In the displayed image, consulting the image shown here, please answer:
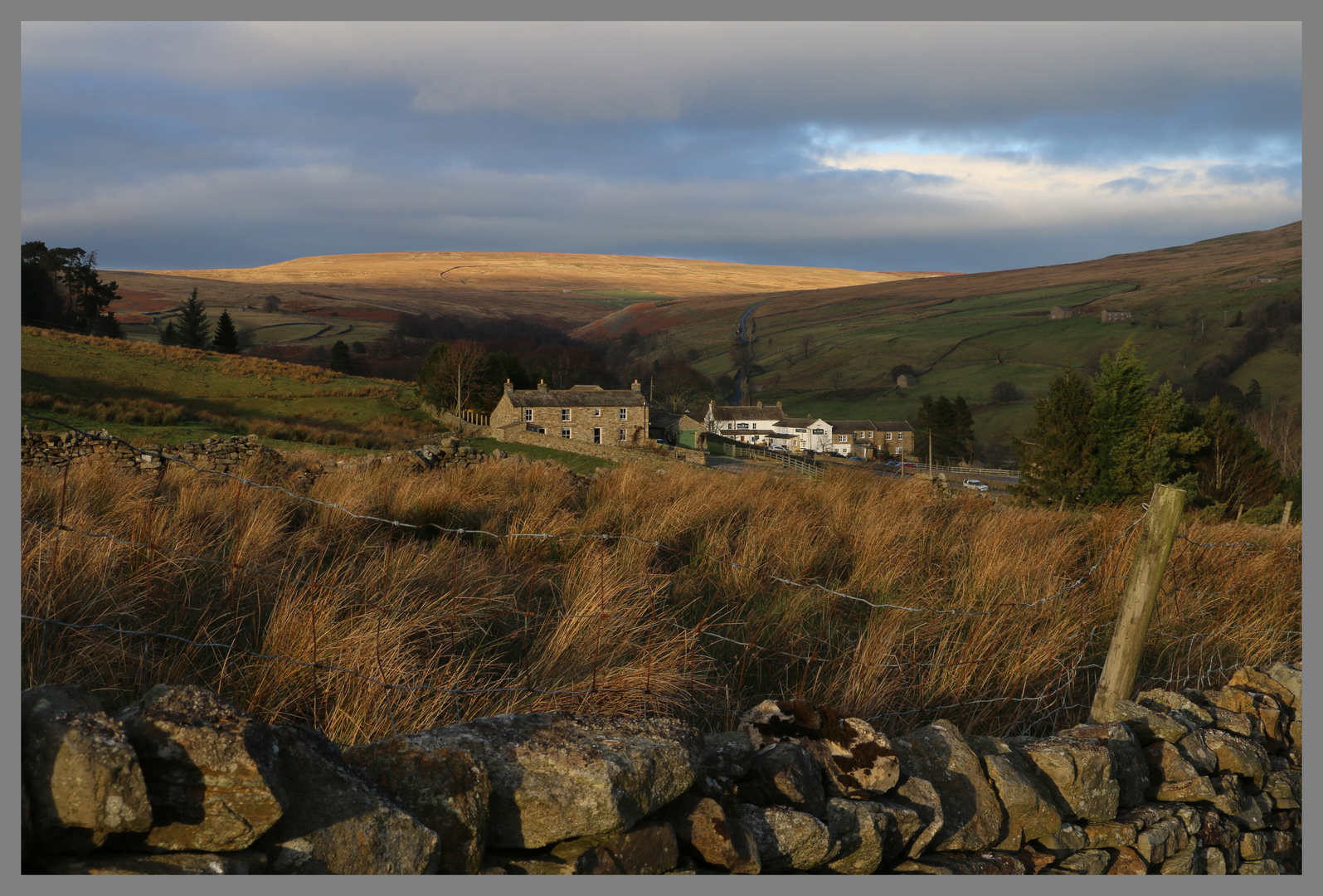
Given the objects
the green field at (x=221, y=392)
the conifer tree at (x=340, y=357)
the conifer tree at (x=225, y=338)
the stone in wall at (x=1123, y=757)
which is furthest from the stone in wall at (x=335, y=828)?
the conifer tree at (x=225, y=338)

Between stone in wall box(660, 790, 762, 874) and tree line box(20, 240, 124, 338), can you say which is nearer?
stone in wall box(660, 790, 762, 874)

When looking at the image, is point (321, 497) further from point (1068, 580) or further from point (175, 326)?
point (175, 326)

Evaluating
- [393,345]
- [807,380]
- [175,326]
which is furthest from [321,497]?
[807,380]

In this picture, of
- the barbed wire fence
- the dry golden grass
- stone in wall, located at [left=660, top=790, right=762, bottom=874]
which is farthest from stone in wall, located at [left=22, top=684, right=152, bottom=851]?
stone in wall, located at [left=660, top=790, right=762, bottom=874]

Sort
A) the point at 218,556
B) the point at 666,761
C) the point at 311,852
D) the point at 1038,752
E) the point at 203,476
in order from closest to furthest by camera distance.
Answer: the point at 311,852 → the point at 666,761 → the point at 1038,752 → the point at 218,556 → the point at 203,476

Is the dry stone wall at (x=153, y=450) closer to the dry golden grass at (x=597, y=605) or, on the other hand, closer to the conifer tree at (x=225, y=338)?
the dry golden grass at (x=597, y=605)

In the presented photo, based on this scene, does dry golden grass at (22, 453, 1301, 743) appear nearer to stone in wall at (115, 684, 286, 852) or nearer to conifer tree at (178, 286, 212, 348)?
stone in wall at (115, 684, 286, 852)

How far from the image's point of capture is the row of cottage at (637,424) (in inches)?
2395

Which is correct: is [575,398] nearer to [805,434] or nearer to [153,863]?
[805,434]

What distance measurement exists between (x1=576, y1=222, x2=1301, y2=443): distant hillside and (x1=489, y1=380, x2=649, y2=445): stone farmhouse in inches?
2194

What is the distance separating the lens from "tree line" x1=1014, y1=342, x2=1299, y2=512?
116 feet

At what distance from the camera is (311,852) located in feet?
6.45

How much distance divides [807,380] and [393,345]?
77403 mm

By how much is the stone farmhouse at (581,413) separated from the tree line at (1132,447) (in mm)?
29601
